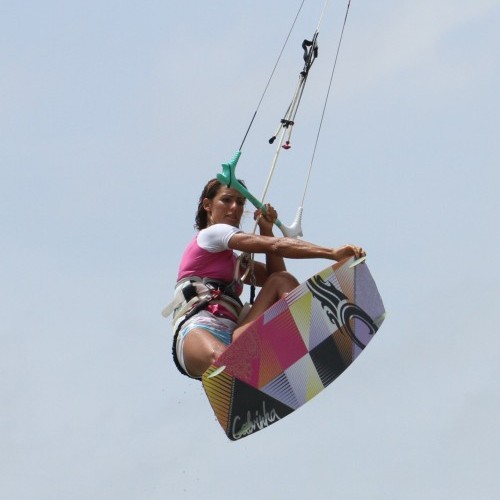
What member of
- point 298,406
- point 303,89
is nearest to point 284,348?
point 298,406

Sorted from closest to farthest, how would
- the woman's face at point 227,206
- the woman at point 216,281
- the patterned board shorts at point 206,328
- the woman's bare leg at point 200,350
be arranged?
the woman's bare leg at point 200,350
the woman at point 216,281
the patterned board shorts at point 206,328
the woman's face at point 227,206

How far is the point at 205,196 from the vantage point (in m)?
21.1

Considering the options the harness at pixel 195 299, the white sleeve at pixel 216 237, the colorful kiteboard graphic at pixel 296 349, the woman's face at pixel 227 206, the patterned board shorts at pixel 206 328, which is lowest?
the colorful kiteboard graphic at pixel 296 349

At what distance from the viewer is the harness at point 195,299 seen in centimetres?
2072

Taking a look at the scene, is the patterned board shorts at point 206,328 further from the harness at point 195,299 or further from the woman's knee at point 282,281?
the woman's knee at point 282,281

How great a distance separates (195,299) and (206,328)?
1.09 ft

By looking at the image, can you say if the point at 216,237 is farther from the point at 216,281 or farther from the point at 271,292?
the point at 271,292

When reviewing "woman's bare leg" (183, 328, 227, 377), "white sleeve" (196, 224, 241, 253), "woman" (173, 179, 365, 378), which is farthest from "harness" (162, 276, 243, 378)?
"white sleeve" (196, 224, 241, 253)

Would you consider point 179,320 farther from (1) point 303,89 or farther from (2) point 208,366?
(1) point 303,89

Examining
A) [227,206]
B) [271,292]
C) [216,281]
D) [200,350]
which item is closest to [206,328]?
[200,350]

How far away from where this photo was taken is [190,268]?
20.9 metres

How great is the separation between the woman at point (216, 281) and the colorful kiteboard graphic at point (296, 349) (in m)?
0.19

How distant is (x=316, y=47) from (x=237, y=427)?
3.87 m

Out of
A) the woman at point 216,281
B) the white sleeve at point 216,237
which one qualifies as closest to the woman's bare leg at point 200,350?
the woman at point 216,281
